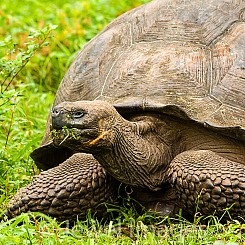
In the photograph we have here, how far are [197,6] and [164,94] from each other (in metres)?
0.83

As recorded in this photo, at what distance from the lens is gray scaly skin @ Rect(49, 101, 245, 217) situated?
15.6ft

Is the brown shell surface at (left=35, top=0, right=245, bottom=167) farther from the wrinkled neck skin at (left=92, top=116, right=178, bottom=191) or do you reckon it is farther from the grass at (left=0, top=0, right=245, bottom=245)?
the grass at (left=0, top=0, right=245, bottom=245)

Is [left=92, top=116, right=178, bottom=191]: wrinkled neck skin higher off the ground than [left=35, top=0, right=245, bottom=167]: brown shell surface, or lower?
lower

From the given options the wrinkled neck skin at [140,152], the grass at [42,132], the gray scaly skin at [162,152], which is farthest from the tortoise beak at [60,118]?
the grass at [42,132]

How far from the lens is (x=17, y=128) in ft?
22.4

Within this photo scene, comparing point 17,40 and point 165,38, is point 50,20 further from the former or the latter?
point 165,38

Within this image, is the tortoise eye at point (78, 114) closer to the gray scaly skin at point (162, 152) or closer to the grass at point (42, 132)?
the gray scaly skin at point (162, 152)

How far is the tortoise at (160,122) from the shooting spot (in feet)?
16.0

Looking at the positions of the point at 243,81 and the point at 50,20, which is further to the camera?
the point at 50,20

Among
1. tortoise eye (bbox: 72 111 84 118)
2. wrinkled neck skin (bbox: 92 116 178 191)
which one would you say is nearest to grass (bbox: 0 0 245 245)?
wrinkled neck skin (bbox: 92 116 178 191)

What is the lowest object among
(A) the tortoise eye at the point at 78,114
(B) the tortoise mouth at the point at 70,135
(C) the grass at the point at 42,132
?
(C) the grass at the point at 42,132

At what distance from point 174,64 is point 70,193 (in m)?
1.05

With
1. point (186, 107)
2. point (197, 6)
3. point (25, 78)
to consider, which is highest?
point (197, 6)

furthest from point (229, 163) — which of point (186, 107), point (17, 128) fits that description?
point (17, 128)
